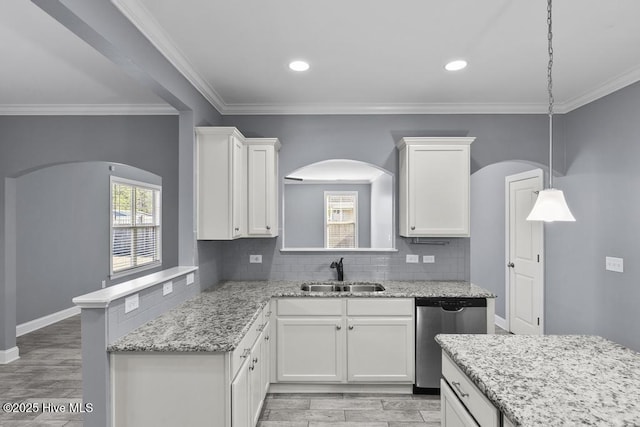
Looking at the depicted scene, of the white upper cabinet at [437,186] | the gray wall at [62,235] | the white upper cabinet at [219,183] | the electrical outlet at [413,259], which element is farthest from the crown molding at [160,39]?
the electrical outlet at [413,259]

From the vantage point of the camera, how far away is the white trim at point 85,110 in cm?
402

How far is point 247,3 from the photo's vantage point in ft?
6.84

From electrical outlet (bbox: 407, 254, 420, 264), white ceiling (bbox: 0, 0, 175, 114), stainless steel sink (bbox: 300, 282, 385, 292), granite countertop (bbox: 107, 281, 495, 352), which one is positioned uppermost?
white ceiling (bbox: 0, 0, 175, 114)

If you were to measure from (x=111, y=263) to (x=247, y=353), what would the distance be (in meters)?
5.15

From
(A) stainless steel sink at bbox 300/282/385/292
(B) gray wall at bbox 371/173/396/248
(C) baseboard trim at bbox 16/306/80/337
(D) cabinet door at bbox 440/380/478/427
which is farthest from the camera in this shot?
(B) gray wall at bbox 371/173/396/248

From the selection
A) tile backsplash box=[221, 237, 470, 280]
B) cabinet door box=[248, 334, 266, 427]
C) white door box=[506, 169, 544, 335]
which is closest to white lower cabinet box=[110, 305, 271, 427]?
cabinet door box=[248, 334, 266, 427]

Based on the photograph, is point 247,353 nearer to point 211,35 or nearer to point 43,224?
point 211,35

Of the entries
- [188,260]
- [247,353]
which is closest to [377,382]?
[247,353]

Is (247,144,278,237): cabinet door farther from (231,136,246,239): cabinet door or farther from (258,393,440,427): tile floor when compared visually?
(258,393,440,427): tile floor

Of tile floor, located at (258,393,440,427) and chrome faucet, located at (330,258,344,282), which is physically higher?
chrome faucet, located at (330,258,344,282)

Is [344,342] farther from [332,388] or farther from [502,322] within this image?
[502,322]

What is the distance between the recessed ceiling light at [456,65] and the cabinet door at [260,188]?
167 centimetres

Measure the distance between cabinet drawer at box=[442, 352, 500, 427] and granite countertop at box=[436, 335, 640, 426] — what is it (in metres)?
0.07

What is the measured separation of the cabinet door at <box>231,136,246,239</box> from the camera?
322 centimetres
